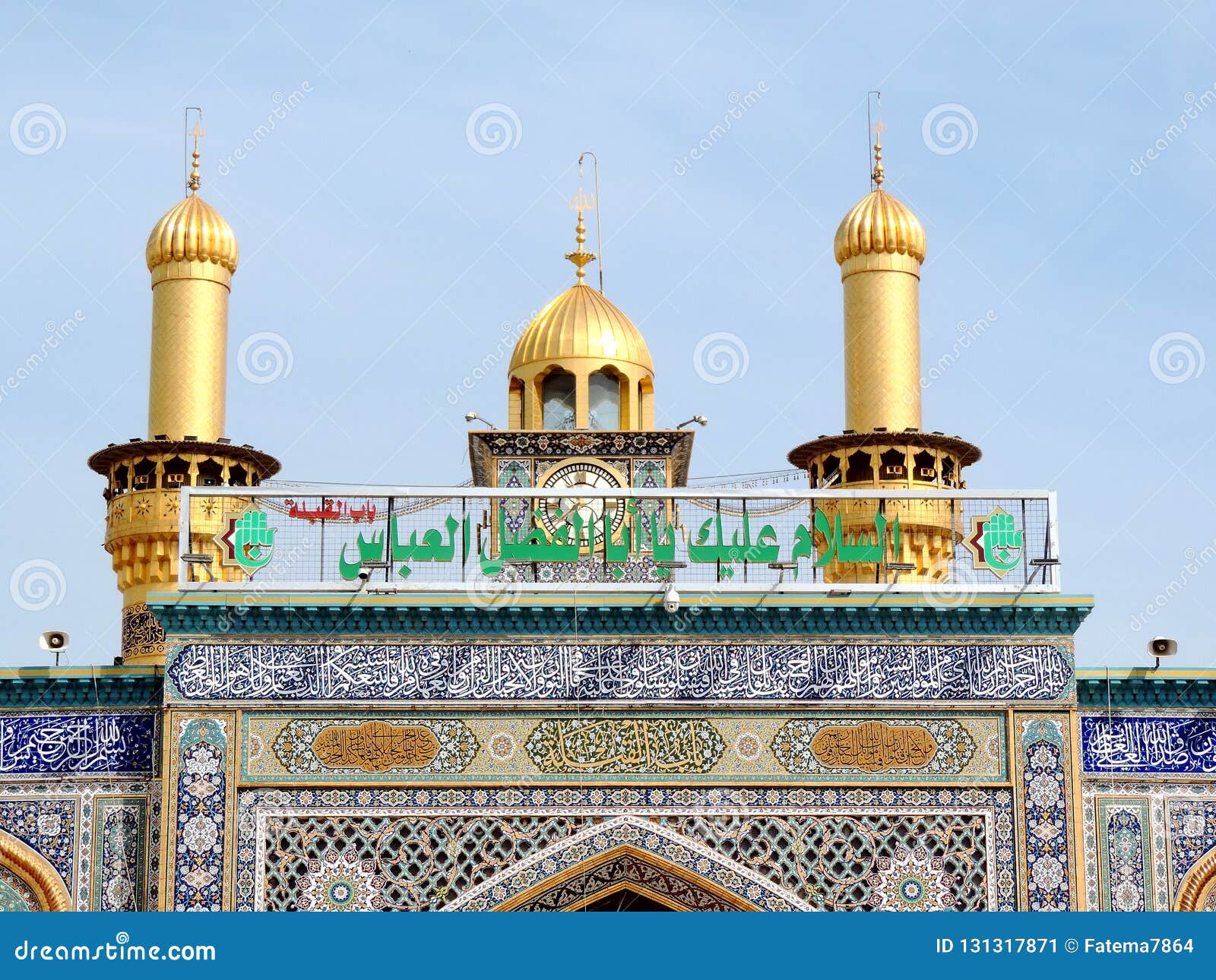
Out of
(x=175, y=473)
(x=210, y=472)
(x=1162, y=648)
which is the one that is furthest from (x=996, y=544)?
(x=175, y=473)

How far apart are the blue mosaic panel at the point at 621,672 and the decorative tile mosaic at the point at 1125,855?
98 centimetres

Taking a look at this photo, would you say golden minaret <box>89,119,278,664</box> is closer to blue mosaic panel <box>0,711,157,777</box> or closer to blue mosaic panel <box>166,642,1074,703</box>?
blue mosaic panel <box>0,711,157,777</box>

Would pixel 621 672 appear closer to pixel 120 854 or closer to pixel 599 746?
pixel 599 746

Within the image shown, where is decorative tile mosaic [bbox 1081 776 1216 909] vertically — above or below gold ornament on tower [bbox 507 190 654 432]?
below

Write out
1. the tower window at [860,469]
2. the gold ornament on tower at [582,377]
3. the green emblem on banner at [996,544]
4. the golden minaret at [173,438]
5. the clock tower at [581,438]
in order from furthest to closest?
the tower window at [860,469] < the golden minaret at [173,438] < the gold ornament on tower at [582,377] < the clock tower at [581,438] < the green emblem on banner at [996,544]

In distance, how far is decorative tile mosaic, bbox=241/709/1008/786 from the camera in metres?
14.5

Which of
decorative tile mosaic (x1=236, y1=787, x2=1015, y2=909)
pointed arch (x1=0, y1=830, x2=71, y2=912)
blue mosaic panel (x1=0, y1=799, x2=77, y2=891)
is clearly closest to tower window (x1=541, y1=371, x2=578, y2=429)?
decorative tile mosaic (x1=236, y1=787, x2=1015, y2=909)

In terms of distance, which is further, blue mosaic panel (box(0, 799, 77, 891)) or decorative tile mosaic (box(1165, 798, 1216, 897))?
decorative tile mosaic (box(1165, 798, 1216, 897))

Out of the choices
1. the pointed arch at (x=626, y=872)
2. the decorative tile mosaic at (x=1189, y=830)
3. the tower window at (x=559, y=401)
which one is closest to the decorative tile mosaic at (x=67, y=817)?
the pointed arch at (x=626, y=872)

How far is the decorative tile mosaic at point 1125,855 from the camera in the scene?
1484 centimetres

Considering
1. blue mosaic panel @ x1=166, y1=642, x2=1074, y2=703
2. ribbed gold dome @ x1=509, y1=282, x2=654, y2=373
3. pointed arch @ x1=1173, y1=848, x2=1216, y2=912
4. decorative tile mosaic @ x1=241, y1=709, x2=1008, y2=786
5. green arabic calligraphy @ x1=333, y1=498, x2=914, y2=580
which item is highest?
ribbed gold dome @ x1=509, y1=282, x2=654, y2=373

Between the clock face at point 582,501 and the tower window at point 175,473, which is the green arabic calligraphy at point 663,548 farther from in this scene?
the tower window at point 175,473

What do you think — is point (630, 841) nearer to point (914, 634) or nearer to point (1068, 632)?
point (914, 634)

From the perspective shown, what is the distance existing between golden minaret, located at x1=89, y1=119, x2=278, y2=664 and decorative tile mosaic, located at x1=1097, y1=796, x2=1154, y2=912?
9.38 m
